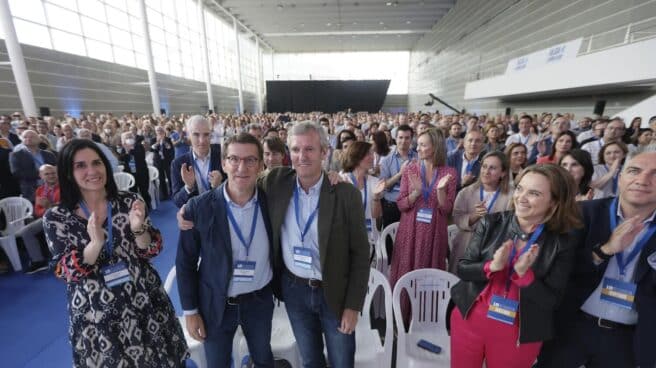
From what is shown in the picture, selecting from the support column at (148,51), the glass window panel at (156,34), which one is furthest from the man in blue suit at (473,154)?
the glass window panel at (156,34)

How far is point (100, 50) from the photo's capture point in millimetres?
12875

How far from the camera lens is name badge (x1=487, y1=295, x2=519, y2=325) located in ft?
4.55

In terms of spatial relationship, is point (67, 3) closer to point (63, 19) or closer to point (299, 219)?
point (63, 19)

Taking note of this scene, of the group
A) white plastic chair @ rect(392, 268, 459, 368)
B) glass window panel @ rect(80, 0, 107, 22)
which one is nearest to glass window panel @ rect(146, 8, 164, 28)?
glass window panel @ rect(80, 0, 107, 22)

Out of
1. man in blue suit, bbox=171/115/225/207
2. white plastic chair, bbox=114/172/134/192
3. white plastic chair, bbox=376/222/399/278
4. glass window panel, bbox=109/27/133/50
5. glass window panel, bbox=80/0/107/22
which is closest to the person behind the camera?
white plastic chair, bbox=376/222/399/278

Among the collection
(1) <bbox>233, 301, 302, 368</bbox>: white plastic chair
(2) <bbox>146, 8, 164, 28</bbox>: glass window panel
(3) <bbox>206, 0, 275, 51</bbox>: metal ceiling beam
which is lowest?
(1) <bbox>233, 301, 302, 368</bbox>: white plastic chair

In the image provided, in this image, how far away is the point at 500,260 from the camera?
1291 millimetres

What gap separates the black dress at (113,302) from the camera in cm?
142

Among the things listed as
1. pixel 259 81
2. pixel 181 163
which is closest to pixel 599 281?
pixel 181 163

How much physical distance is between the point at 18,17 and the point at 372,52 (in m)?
30.0

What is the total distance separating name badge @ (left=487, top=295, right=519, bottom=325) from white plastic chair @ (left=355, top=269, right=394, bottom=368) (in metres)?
0.55

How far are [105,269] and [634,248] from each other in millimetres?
2518

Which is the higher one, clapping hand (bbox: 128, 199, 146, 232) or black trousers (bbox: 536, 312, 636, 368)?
clapping hand (bbox: 128, 199, 146, 232)

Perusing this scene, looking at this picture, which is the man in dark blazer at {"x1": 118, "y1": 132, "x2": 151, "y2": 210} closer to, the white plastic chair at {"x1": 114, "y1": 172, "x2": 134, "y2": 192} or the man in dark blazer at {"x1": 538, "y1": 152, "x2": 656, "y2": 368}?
the white plastic chair at {"x1": 114, "y1": 172, "x2": 134, "y2": 192}
